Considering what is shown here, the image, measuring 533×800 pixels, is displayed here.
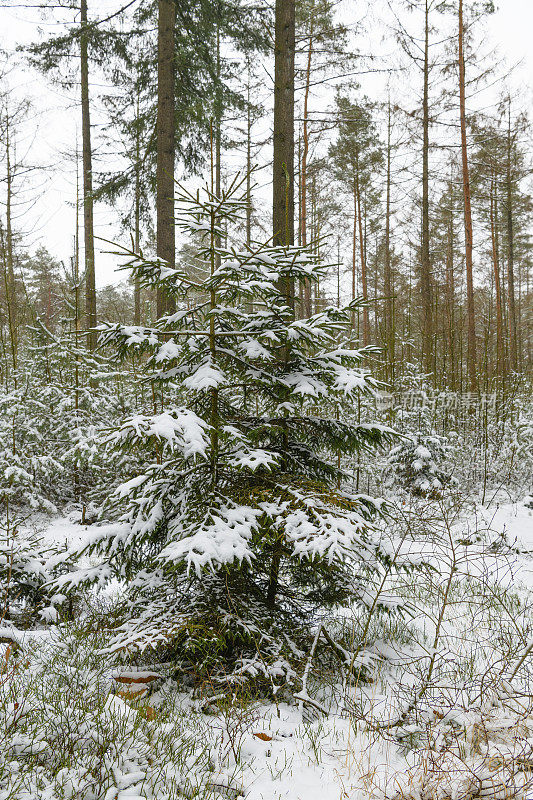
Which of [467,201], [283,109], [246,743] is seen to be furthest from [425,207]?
[246,743]

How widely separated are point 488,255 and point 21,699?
24481 millimetres

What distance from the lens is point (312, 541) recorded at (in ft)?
7.70

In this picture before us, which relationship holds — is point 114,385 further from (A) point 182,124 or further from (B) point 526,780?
(B) point 526,780

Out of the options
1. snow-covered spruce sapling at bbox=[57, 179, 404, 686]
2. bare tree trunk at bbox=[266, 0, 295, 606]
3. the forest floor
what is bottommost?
the forest floor

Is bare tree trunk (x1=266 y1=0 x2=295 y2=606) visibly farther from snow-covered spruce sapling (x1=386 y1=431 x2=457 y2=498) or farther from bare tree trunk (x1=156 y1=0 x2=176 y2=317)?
snow-covered spruce sapling (x1=386 y1=431 x2=457 y2=498)

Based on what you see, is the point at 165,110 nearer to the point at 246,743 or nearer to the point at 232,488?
the point at 232,488

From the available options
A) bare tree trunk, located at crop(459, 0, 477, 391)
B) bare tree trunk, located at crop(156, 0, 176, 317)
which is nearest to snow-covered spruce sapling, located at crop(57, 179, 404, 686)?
bare tree trunk, located at crop(156, 0, 176, 317)

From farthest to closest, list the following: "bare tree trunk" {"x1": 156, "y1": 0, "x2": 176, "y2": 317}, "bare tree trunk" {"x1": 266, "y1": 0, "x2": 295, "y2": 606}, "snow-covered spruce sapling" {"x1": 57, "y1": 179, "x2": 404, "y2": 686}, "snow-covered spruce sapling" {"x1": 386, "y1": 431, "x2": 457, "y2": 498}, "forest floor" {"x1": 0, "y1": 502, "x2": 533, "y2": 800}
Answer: "snow-covered spruce sapling" {"x1": 386, "y1": 431, "x2": 457, "y2": 498} → "bare tree trunk" {"x1": 156, "y1": 0, "x2": 176, "y2": 317} → "bare tree trunk" {"x1": 266, "y1": 0, "x2": 295, "y2": 606} → "snow-covered spruce sapling" {"x1": 57, "y1": 179, "x2": 404, "y2": 686} → "forest floor" {"x1": 0, "y1": 502, "x2": 533, "y2": 800}

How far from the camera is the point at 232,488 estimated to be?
3.04 meters

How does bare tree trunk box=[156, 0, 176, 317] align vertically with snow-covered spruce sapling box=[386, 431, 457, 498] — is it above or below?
above

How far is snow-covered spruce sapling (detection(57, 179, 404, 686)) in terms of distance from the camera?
250cm

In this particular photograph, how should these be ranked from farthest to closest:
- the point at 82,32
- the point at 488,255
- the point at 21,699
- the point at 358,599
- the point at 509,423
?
the point at 488,255, the point at 509,423, the point at 82,32, the point at 358,599, the point at 21,699

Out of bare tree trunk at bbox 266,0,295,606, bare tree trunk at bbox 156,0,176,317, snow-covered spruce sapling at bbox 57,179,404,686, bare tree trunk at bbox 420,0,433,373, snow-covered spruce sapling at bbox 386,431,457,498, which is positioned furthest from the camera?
bare tree trunk at bbox 420,0,433,373

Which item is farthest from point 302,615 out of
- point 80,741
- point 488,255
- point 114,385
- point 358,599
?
point 488,255
